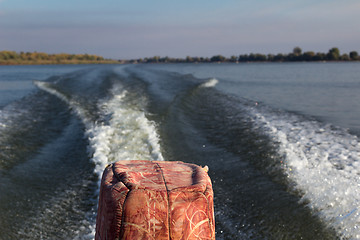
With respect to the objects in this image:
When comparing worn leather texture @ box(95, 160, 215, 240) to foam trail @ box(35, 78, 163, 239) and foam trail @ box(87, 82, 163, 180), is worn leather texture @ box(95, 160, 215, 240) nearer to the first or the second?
foam trail @ box(35, 78, 163, 239)

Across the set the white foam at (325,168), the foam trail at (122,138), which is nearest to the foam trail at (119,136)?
the foam trail at (122,138)

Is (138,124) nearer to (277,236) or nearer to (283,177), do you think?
(283,177)

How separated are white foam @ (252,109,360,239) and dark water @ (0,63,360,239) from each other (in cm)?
2

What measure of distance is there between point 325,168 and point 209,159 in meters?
1.94

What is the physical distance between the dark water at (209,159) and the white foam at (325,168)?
18mm

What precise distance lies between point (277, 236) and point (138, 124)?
15.9ft

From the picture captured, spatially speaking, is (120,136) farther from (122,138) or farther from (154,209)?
(154,209)

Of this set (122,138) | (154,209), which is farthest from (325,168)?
(154,209)

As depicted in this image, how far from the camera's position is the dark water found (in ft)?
11.8

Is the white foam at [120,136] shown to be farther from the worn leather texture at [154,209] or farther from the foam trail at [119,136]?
the worn leather texture at [154,209]

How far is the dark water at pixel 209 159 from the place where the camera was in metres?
3.59

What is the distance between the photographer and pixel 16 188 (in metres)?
4.61

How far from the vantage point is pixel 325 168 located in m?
4.92

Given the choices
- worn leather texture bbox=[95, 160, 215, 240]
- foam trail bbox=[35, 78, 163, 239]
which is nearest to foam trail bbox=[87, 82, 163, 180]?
foam trail bbox=[35, 78, 163, 239]
